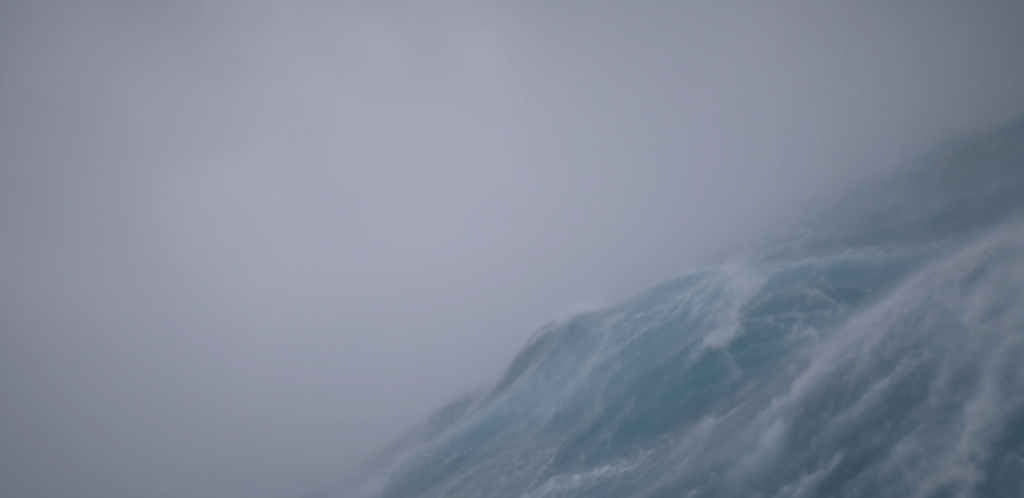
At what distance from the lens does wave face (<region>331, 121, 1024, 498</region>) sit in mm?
10477

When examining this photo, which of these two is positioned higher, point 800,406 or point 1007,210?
point 1007,210

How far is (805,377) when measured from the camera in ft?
48.4

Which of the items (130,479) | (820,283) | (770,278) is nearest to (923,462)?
(820,283)

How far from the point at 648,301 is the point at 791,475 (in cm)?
2007

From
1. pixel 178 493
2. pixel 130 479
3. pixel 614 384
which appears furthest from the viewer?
pixel 130 479

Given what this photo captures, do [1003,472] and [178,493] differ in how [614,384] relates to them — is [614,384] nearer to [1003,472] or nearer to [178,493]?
[1003,472]

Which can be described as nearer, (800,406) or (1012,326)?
(1012,326)

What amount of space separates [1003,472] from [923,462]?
1.36 metres

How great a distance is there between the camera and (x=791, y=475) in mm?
11445

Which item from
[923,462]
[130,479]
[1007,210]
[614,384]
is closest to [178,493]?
[130,479]

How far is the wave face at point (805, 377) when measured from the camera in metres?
10.5

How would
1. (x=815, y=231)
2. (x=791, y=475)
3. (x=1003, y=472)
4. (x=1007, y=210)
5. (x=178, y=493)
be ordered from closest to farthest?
(x=1003, y=472) < (x=791, y=475) < (x=1007, y=210) < (x=815, y=231) < (x=178, y=493)

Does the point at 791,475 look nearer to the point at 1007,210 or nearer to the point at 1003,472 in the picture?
the point at 1003,472

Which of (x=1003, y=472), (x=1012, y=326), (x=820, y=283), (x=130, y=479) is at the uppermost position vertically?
(x=130, y=479)
